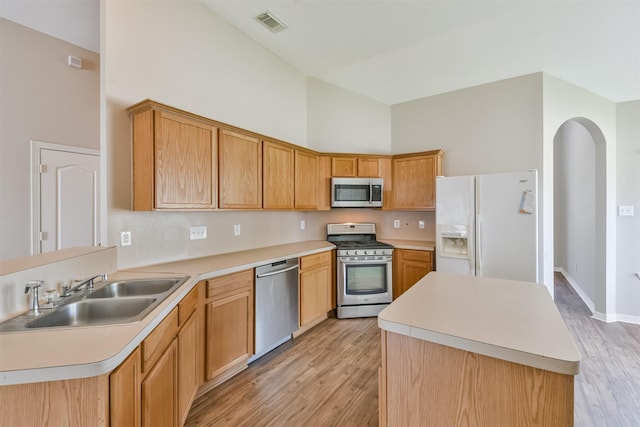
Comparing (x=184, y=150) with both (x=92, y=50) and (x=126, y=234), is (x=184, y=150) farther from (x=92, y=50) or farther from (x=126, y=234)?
(x=92, y=50)

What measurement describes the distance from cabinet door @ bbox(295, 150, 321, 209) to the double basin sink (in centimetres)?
189

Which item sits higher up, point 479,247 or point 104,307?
point 479,247

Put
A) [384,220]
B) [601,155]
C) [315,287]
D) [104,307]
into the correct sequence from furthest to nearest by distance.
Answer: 1. [384,220]
2. [601,155]
3. [315,287]
4. [104,307]

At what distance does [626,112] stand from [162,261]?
230 inches

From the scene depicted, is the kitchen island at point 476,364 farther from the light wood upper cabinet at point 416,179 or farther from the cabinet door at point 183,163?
the light wood upper cabinet at point 416,179

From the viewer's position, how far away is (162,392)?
136cm

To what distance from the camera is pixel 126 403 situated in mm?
1020

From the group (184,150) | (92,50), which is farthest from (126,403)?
(92,50)

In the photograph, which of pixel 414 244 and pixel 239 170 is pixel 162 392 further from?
pixel 414 244

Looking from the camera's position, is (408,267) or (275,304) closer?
(275,304)

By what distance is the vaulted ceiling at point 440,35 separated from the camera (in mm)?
2420

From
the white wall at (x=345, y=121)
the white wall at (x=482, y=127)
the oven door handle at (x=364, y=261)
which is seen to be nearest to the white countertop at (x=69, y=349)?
the oven door handle at (x=364, y=261)

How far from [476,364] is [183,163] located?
2200mm

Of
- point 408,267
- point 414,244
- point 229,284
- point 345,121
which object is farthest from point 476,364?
point 345,121
